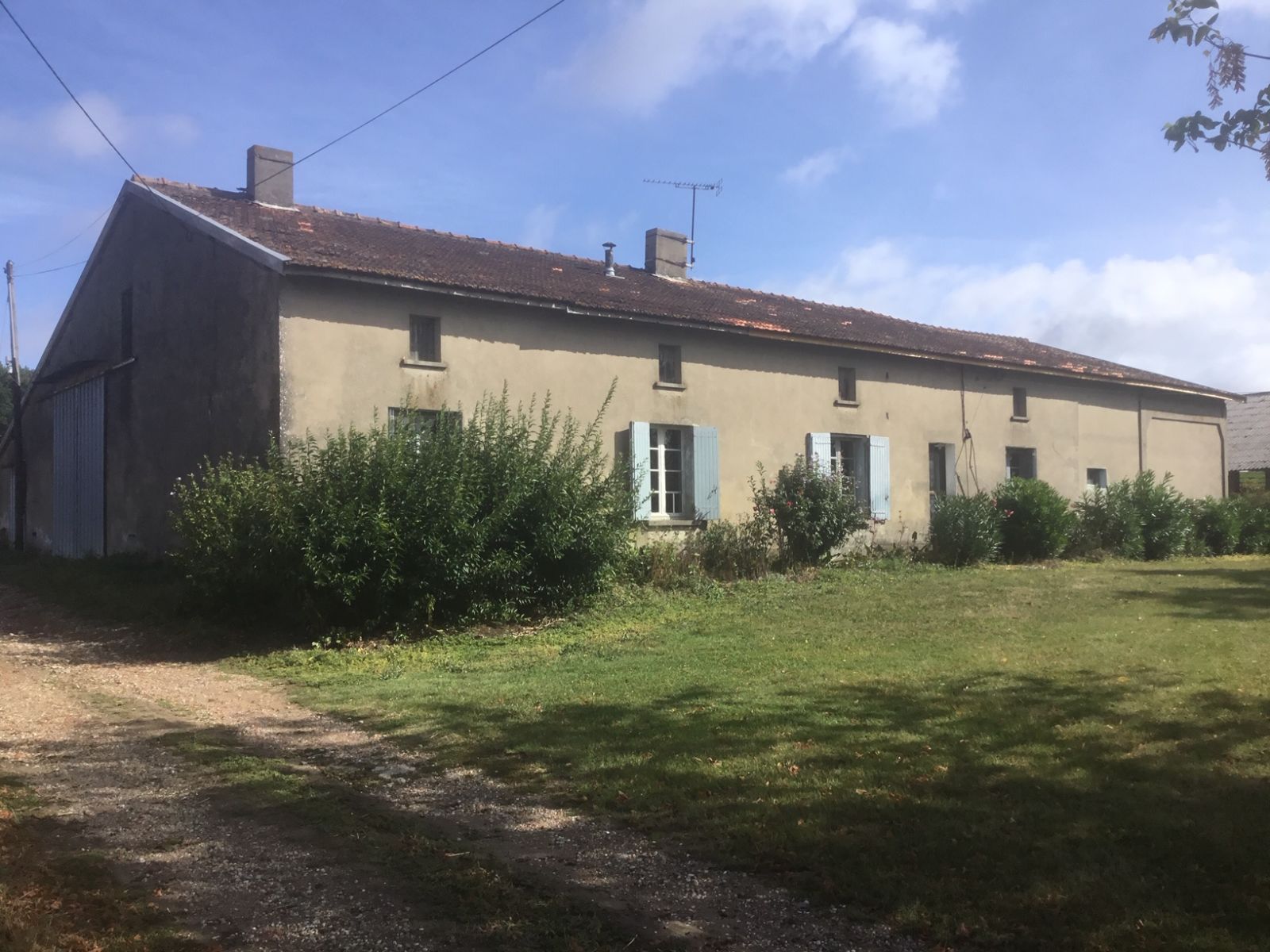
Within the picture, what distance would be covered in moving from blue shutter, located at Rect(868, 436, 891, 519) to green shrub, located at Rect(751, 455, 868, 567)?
5.28 ft

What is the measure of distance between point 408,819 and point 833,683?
374cm

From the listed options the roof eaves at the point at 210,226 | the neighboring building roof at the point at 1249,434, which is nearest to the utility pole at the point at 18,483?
the roof eaves at the point at 210,226

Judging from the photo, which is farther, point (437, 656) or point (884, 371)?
point (884, 371)

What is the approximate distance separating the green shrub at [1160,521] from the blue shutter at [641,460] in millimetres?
10318

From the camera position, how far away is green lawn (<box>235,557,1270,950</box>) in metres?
3.98

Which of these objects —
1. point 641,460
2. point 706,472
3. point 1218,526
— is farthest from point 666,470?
point 1218,526

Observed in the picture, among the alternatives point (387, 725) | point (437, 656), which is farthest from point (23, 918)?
point (437, 656)

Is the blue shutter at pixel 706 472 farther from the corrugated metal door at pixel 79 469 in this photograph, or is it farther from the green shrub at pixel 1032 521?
the corrugated metal door at pixel 79 469

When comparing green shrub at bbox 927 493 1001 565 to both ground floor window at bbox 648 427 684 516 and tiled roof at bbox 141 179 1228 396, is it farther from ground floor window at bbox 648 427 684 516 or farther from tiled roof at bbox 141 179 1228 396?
ground floor window at bbox 648 427 684 516

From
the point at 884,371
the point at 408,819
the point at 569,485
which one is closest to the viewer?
the point at 408,819

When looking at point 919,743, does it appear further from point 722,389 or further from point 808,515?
point 722,389

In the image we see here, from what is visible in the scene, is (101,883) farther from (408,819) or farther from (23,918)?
(408,819)

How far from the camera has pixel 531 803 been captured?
5.30 meters

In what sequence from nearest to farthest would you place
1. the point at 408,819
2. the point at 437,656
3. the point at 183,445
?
the point at 408,819 → the point at 437,656 → the point at 183,445
